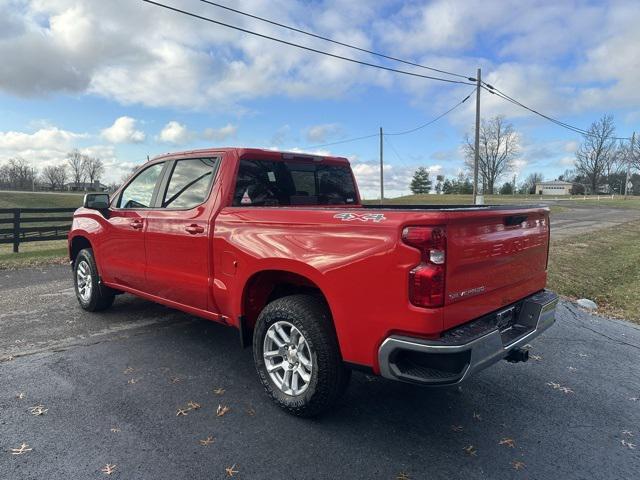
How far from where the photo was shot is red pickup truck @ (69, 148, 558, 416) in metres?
2.64

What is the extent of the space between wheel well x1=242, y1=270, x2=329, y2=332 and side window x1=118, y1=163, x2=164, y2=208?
174 centimetres

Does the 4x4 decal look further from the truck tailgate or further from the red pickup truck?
the truck tailgate

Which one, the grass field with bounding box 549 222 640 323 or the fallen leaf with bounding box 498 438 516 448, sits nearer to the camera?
the fallen leaf with bounding box 498 438 516 448

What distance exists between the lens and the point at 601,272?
9711 millimetres

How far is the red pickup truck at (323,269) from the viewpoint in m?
2.64

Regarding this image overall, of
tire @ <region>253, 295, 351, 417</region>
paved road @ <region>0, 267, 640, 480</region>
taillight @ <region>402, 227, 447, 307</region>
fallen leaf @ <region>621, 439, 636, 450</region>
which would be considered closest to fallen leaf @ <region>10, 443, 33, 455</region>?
paved road @ <region>0, 267, 640, 480</region>

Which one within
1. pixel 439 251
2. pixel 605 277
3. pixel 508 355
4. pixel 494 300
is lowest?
pixel 605 277

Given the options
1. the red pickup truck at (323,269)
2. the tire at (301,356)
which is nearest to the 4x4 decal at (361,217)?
the red pickup truck at (323,269)

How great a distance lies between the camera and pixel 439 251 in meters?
2.59

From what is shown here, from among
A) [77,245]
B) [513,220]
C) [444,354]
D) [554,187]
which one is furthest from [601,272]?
[554,187]

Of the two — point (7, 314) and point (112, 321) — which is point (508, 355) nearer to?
point (112, 321)

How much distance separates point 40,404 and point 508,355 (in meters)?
3.44

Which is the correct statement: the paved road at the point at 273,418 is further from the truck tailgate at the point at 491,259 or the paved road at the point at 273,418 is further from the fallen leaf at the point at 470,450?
the truck tailgate at the point at 491,259

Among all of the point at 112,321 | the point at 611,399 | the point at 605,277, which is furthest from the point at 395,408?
the point at 605,277
